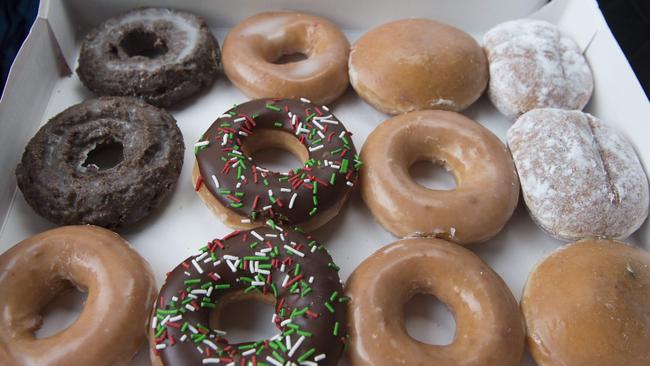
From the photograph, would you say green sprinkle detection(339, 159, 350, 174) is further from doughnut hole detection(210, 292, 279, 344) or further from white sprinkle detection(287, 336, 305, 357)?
white sprinkle detection(287, 336, 305, 357)

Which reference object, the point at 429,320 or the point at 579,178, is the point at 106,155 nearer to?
the point at 429,320

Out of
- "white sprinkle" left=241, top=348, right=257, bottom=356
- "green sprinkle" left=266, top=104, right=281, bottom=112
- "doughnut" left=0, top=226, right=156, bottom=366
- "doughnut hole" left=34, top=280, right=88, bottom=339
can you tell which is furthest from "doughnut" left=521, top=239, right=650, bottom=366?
"doughnut hole" left=34, top=280, right=88, bottom=339

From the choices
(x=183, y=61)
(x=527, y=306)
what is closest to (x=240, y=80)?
(x=183, y=61)

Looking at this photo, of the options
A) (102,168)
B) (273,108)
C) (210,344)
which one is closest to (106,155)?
(102,168)

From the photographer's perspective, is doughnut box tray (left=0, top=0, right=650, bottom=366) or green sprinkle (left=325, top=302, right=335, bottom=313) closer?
green sprinkle (left=325, top=302, right=335, bottom=313)

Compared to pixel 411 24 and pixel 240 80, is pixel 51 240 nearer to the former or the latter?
pixel 240 80

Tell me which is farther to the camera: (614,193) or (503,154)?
(503,154)
